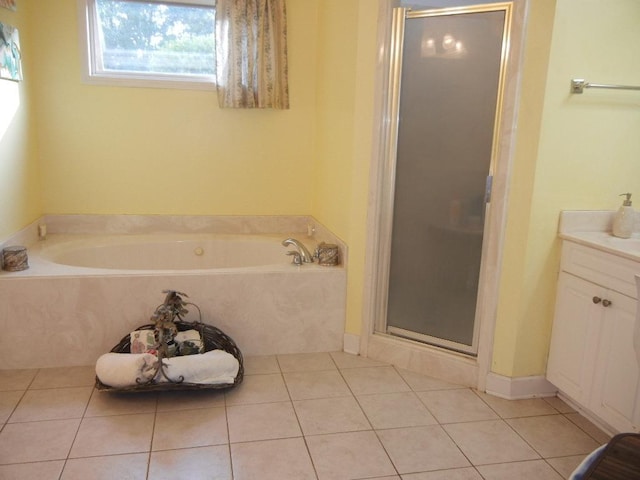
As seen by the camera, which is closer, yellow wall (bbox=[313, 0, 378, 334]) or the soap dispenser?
the soap dispenser

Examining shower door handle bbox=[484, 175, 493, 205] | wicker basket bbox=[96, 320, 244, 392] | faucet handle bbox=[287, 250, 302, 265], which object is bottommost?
wicker basket bbox=[96, 320, 244, 392]

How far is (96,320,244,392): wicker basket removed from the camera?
232cm

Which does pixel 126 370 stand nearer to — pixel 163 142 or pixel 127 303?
pixel 127 303

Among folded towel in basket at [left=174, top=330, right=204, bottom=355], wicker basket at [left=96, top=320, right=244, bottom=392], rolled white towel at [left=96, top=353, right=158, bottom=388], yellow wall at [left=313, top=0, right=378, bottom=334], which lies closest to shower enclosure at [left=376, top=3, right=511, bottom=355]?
yellow wall at [left=313, top=0, right=378, bottom=334]

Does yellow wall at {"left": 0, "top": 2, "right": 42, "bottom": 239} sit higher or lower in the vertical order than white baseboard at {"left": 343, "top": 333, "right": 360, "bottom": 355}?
higher

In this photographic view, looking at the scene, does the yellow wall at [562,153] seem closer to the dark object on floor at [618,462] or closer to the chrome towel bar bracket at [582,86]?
the chrome towel bar bracket at [582,86]

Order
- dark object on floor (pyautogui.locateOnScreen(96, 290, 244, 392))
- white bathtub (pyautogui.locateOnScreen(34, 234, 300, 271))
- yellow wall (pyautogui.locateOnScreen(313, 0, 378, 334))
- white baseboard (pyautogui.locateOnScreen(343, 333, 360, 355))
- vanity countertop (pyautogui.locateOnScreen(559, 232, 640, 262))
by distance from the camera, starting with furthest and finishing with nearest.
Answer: white bathtub (pyautogui.locateOnScreen(34, 234, 300, 271)), white baseboard (pyautogui.locateOnScreen(343, 333, 360, 355)), yellow wall (pyautogui.locateOnScreen(313, 0, 378, 334)), dark object on floor (pyautogui.locateOnScreen(96, 290, 244, 392)), vanity countertop (pyautogui.locateOnScreen(559, 232, 640, 262))

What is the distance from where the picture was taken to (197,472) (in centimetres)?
190

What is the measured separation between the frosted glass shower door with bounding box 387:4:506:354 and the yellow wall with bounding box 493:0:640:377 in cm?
18

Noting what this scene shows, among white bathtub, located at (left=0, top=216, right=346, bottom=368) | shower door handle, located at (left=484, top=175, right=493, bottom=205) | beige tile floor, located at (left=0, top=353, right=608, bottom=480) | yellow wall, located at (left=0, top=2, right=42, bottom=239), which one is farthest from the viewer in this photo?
yellow wall, located at (left=0, top=2, right=42, bottom=239)

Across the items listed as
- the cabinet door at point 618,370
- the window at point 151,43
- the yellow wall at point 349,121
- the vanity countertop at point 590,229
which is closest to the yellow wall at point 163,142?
the window at point 151,43

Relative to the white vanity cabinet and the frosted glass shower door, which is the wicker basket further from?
the white vanity cabinet

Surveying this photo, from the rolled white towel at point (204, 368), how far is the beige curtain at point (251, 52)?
184 cm

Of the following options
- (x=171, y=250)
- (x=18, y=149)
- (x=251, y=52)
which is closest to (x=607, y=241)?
(x=251, y=52)
